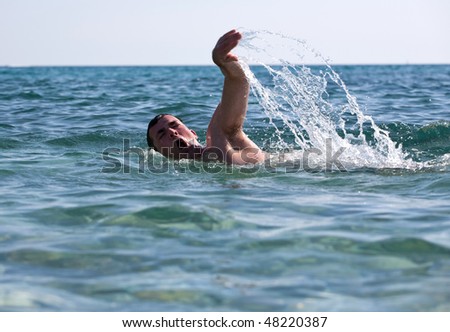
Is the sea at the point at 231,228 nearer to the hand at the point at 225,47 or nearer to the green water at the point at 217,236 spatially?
the green water at the point at 217,236

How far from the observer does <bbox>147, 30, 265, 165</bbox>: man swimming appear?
22.6 ft

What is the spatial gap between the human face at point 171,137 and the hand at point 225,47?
1177 mm

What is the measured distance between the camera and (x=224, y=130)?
23.9 ft

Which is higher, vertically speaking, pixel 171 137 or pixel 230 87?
pixel 230 87

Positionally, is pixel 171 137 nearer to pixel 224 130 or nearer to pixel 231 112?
pixel 224 130

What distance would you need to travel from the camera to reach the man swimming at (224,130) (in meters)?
6.90

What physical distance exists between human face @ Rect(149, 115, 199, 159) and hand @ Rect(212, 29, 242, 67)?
1.18 m

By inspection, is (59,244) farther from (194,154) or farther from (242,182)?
(194,154)

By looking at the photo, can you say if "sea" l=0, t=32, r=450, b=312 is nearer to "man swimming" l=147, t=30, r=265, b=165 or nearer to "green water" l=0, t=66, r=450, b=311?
"green water" l=0, t=66, r=450, b=311

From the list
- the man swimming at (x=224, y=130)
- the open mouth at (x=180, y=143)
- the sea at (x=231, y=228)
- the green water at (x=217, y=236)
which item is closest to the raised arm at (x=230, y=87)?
the man swimming at (x=224, y=130)

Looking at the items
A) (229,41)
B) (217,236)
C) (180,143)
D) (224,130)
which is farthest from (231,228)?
(180,143)

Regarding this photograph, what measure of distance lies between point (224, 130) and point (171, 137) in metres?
0.76

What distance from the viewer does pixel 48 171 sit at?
7477 millimetres

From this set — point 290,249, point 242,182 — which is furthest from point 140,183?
point 290,249
